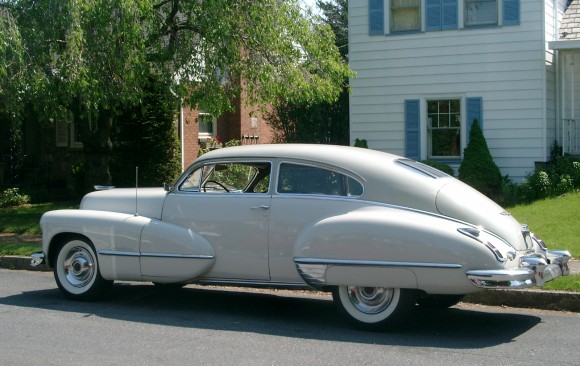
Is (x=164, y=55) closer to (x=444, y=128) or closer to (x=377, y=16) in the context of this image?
(x=377, y=16)

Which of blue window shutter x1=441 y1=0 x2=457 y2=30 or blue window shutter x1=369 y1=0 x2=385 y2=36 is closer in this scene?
blue window shutter x1=441 y1=0 x2=457 y2=30

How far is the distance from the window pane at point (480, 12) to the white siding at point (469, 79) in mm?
242

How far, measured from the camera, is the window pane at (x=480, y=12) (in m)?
18.1

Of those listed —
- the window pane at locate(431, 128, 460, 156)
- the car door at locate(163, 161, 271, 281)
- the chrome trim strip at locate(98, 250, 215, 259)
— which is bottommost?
the chrome trim strip at locate(98, 250, 215, 259)

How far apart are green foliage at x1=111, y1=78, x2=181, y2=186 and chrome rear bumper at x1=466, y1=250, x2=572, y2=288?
14.0 meters

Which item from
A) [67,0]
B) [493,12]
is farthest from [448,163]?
[67,0]

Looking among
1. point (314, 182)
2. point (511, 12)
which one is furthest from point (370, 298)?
point (511, 12)

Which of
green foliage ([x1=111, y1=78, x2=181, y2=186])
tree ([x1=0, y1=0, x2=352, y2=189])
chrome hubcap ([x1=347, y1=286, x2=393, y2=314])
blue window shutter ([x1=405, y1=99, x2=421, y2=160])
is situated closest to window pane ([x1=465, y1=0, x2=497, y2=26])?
blue window shutter ([x1=405, y1=99, x2=421, y2=160])

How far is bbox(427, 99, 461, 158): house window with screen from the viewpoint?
61.2ft

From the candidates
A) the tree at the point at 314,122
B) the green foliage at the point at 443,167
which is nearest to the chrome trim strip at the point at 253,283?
the green foliage at the point at 443,167

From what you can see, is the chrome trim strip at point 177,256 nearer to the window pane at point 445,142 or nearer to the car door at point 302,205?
the car door at point 302,205

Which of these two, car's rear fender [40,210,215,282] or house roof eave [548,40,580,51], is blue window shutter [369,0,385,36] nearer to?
house roof eave [548,40,580,51]

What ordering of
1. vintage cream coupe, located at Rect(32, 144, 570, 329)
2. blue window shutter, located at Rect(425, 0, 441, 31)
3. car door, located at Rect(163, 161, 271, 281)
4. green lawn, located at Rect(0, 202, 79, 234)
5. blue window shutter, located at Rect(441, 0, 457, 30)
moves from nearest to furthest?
vintage cream coupe, located at Rect(32, 144, 570, 329) → car door, located at Rect(163, 161, 271, 281) → green lawn, located at Rect(0, 202, 79, 234) → blue window shutter, located at Rect(441, 0, 457, 30) → blue window shutter, located at Rect(425, 0, 441, 31)

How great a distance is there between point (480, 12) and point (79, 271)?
11986 millimetres
